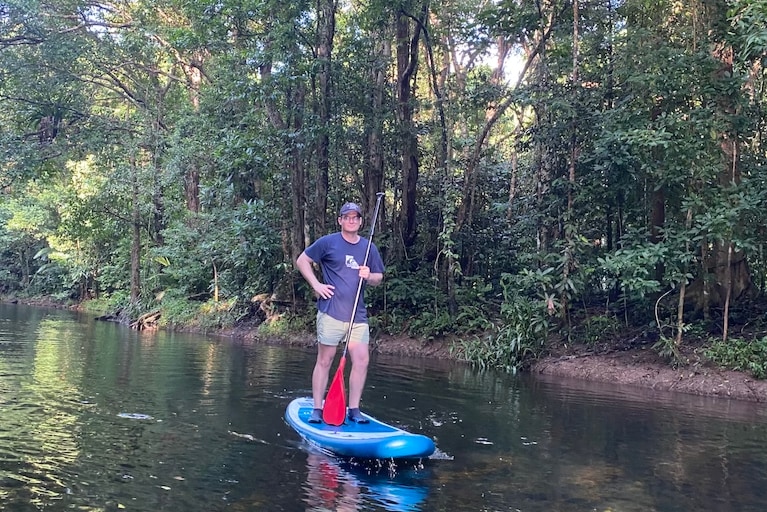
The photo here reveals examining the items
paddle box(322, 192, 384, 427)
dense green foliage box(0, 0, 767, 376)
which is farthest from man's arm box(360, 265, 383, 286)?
dense green foliage box(0, 0, 767, 376)

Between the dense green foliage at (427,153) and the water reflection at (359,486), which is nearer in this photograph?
the water reflection at (359,486)

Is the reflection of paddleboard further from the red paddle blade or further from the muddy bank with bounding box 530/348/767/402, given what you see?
the muddy bank with bounding box 530/348/767/402

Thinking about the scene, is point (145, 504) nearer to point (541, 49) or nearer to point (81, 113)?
point (541, 49)

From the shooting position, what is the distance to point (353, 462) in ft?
16.6

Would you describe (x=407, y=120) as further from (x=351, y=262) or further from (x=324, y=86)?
(x=351, y=262)

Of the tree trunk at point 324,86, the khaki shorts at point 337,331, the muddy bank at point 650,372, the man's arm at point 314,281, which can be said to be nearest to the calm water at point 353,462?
the muddy bank at point 650,372

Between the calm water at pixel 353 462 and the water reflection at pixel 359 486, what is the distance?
2cm

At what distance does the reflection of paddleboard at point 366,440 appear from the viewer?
4863 millimetres

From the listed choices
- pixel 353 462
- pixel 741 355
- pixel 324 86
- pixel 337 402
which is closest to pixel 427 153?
pixel 324 86

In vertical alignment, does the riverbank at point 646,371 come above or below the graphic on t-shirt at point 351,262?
below

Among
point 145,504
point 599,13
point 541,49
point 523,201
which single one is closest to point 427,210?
point 523,201

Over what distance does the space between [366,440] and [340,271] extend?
1477 mm

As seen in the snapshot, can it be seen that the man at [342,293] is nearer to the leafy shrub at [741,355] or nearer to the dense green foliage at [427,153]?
the dense green foliage at [427,153]

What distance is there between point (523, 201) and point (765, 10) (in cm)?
582
